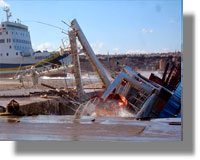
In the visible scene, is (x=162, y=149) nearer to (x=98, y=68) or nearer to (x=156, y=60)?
(x=156, y=60)

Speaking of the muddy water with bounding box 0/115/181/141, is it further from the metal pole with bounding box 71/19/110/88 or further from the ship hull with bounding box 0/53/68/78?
the ship hull with bounding box 0/53/68/78

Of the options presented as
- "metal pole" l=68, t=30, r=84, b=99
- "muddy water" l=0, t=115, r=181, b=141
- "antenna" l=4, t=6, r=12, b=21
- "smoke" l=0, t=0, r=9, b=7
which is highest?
"smoke" l=0, t=0, r=9, b=7

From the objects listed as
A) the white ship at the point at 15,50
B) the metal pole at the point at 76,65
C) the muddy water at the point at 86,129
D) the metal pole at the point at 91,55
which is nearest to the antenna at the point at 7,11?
the white ship at the point at 15,50

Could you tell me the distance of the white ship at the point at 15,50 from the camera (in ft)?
22.0

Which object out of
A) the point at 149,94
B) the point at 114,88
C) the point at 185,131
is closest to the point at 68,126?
the point at 114,88

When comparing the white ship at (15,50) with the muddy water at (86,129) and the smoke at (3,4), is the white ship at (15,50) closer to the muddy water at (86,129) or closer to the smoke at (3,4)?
the smoke at (3,4)

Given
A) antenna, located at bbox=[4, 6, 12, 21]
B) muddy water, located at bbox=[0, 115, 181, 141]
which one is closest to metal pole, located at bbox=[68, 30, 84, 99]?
muddy water, located at bbox=[0, 115, 181, 141]

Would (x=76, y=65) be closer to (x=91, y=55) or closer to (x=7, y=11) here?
(x=91, y=55)

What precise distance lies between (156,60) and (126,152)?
5.58ft

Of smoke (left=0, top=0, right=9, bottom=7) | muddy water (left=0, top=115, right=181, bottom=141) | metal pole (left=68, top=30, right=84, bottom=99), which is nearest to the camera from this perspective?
muddy water (left=0, top=115, right=181, bottom=141)

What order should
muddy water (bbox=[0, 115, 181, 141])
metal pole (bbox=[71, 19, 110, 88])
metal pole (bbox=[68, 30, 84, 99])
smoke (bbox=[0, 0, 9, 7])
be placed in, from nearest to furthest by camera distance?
1. muddy water (bbox=[0, 115, 181, 141])
2. smoke (bbox=[0, 0, 9, 7])
3. metal pole (bbox=[71, 19, 110, 88])
4. metal pole (bbox=[68, 30, 84, 99])

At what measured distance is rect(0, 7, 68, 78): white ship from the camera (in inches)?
264

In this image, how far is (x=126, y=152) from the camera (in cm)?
547

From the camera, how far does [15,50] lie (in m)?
6.79
